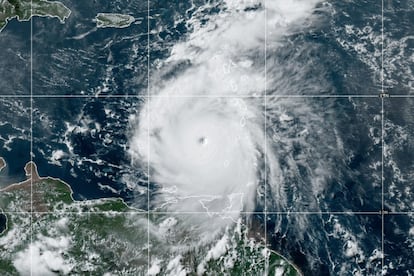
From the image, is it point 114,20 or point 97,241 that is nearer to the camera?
point 97,241

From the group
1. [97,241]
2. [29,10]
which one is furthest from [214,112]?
[29,10]

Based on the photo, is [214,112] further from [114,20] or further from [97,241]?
[97,241]

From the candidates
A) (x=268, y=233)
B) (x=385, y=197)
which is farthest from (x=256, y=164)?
(x=385, y=197)

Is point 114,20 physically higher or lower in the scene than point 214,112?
higher

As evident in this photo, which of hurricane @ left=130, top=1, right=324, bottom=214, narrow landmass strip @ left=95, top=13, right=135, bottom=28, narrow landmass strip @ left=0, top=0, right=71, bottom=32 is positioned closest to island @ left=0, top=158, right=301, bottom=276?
hurricane @ left=130, top=1, right=324, bottom=214

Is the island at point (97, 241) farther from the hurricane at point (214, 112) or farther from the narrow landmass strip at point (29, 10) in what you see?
the narrow landmass strip at point (29, 10)

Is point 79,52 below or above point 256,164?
above

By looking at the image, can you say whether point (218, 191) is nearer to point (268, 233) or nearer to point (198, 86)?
point (268, 233)
